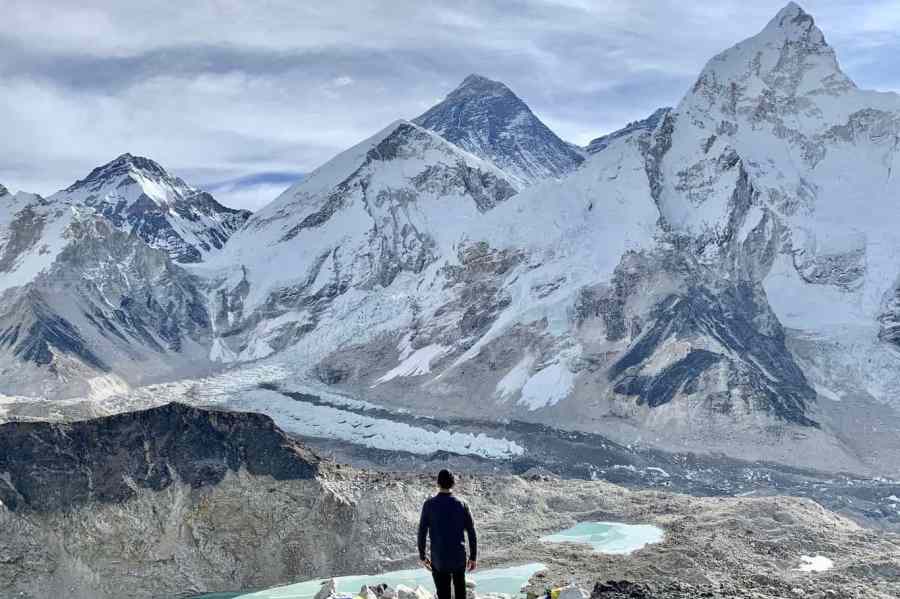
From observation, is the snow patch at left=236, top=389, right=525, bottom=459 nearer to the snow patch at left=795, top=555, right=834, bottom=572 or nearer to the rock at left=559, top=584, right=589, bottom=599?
the snow patch at left=795, top=555, right=834, bottom=572

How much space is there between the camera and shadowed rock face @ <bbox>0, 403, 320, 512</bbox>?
71.3 meters

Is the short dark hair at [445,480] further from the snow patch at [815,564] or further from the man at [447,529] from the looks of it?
the snow patch at [815,564]

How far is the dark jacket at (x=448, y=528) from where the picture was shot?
89.2ft

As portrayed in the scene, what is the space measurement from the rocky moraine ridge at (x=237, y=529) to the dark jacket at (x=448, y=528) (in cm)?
3683

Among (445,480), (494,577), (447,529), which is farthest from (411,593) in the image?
(494,577)

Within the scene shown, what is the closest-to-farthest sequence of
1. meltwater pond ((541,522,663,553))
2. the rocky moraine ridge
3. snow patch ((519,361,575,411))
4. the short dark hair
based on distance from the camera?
the short dark hair
the rocky moraine ridge
meltwater pond ((541,522,663,553))
snow patch ((519,361,575,411))

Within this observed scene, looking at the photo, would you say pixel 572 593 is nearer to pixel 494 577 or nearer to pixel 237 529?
pixel 494 577

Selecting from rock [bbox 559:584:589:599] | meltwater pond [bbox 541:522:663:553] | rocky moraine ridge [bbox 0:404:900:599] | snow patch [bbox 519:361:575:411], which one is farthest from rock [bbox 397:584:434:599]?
snow patch [bbox 519:361:575:411]

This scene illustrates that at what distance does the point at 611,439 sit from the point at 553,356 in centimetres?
2936

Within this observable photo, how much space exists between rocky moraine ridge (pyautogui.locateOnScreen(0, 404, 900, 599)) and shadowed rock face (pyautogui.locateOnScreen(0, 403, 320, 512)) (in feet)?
0.35

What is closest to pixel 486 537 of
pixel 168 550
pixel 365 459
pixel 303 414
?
pixel 168 550

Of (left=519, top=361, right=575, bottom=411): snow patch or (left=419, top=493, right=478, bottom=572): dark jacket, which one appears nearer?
(left=419, top=493, right=478, bottom=572): dark jacket

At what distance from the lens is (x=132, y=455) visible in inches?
2950

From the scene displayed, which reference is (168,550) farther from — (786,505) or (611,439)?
(611,439)
